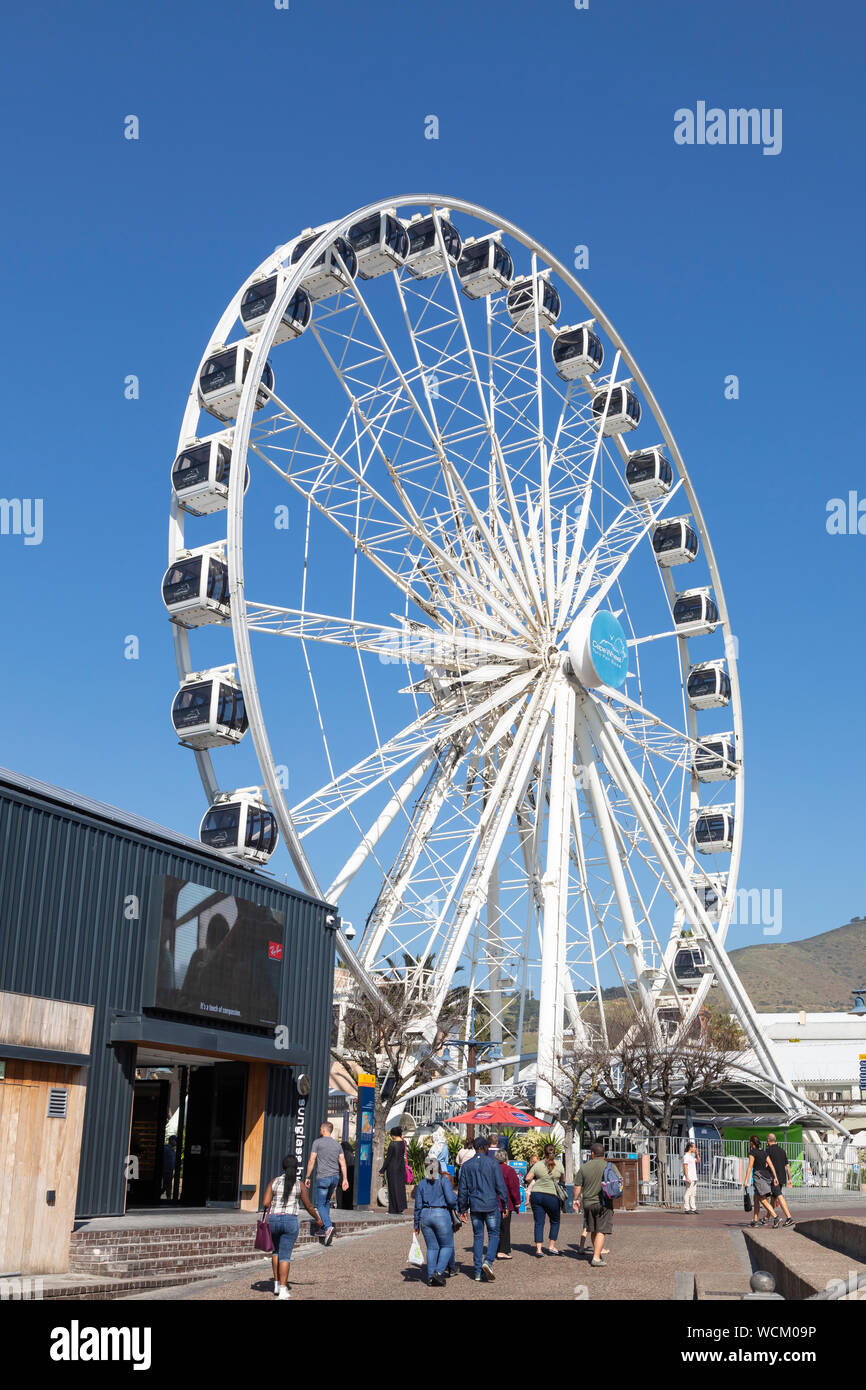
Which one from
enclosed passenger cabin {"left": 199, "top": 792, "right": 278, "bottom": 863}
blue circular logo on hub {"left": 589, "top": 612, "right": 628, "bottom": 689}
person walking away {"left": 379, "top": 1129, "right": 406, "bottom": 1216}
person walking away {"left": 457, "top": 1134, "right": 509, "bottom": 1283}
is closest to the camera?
person walking away {"left": 457, "top": 1134, "right": 509, "bottom": 1283}

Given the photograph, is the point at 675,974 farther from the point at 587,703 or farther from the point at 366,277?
the point at 366,277

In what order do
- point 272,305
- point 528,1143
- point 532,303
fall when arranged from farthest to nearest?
point 532,303
point 528,1143
point 272,305

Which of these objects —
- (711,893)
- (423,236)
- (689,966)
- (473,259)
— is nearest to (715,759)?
(711,893)

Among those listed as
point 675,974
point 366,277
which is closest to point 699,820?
point 675,974

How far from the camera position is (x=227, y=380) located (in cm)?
2795

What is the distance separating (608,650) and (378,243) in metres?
11.1

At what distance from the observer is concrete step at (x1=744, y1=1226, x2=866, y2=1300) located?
10.6 meters

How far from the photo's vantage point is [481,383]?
34.9 metres

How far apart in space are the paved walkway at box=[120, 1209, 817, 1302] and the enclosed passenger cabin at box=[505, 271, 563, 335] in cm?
2526

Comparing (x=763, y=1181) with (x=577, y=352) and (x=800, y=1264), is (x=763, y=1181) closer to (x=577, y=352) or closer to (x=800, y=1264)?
(x=800, y=1264)

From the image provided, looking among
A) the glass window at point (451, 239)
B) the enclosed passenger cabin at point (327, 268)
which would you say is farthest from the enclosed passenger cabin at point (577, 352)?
the enclosed passenger cabin at point (327, 268)

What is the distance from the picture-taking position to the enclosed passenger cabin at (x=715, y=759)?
4141 cm

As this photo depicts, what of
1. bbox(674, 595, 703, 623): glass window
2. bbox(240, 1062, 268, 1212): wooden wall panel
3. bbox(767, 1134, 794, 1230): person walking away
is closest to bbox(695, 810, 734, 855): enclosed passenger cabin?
bbox(674, 595, 703, 623): glass window

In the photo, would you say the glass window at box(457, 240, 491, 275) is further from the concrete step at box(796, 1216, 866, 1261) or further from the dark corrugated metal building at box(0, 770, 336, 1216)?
the concrete step at box(796, 1216, 866, 1261)
